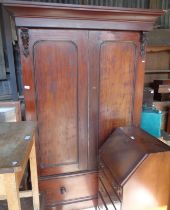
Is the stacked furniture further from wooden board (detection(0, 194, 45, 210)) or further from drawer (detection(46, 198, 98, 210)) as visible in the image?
wooden board (detection(0, 194, 45, 210))

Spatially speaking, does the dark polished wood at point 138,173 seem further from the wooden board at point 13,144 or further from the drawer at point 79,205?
the wooden board at point 13,144

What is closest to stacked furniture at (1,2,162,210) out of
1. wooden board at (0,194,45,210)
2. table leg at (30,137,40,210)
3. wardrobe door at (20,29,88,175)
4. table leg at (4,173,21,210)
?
wardrobe door at (20,29,88,175)

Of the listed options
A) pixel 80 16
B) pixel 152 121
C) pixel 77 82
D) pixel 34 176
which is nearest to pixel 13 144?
pixel 34 176

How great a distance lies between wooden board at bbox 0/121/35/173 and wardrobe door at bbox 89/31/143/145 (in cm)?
64

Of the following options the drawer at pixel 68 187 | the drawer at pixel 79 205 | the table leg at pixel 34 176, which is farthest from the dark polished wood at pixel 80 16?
the drawer at pixel 79 205

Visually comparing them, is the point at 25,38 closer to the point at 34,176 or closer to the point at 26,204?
the point at 34,176

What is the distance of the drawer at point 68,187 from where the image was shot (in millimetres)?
1590

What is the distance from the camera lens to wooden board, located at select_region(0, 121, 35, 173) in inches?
27.4

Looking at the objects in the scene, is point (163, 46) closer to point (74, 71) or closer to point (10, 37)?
point (74, 71)

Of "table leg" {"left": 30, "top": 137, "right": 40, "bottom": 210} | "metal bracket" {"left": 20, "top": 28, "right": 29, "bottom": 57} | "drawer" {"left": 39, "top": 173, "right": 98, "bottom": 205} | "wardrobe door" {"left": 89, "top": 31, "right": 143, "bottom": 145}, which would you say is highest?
"metal bracket" {"left": 20, "top": 28, "right": 29, "bottom": 57}

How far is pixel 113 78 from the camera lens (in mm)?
1504

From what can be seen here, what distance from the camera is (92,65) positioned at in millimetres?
1436

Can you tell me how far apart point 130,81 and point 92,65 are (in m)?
0.35

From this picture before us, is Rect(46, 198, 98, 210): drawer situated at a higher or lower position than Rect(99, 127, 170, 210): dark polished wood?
lower
